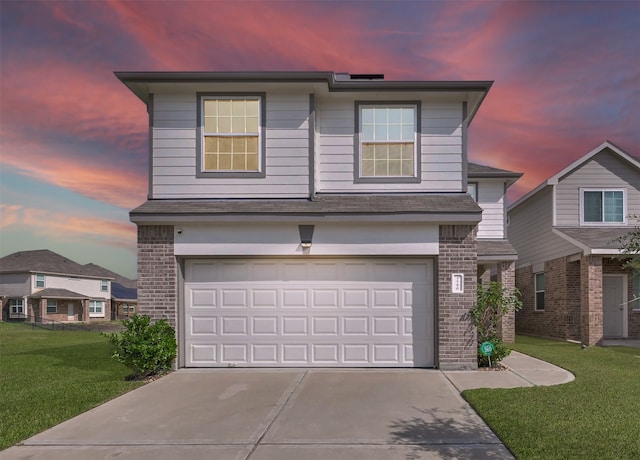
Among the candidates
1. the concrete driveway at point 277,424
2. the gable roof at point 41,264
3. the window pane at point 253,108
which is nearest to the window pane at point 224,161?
the window pane at point 253,108

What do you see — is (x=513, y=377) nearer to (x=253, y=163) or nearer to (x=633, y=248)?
(x=633, y=248)

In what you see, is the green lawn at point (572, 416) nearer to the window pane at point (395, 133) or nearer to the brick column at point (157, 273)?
the window pane at point (395, 133)

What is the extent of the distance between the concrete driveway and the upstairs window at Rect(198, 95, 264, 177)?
15.5 feet

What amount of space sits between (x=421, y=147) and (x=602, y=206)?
10.9m

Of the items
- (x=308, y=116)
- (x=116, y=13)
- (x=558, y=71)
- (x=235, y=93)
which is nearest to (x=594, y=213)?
(x=558, y=71)

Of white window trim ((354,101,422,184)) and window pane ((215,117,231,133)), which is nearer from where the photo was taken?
window pane ((215,117,231,133))

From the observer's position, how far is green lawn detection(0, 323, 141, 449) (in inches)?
269

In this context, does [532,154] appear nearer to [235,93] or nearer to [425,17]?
[425,17]

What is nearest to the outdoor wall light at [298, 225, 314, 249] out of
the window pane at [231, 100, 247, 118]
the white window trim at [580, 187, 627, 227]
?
the window pane at [231, 100, 247, 118]

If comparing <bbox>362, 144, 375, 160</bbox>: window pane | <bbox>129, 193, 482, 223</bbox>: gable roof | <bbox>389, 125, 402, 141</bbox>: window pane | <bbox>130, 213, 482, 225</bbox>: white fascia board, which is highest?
<bbox>389, 125, 402, 141</bbox>: window pane

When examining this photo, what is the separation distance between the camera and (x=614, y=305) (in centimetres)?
1861

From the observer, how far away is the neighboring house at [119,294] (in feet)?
161

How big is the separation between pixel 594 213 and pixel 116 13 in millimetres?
17377

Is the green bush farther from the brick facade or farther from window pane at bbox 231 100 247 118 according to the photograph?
the brick facade
